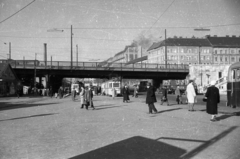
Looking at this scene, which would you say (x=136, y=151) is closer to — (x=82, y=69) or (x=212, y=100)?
(x=212, y=100)

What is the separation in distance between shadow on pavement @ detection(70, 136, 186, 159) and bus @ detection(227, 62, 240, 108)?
11120 mm

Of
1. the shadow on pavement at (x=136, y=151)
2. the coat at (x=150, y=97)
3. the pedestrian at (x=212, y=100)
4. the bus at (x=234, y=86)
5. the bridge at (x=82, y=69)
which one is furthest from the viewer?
the bridge at (x=82, y=69)

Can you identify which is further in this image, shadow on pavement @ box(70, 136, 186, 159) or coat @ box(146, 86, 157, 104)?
coat @ box(146, 86, 157, 104)

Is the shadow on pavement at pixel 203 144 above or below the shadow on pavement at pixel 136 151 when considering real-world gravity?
above

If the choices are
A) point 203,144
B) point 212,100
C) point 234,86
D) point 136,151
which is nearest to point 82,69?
point 234,86

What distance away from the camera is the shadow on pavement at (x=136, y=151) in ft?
20.6

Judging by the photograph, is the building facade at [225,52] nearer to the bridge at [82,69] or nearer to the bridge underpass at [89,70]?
the bridge underpass at [89,70]

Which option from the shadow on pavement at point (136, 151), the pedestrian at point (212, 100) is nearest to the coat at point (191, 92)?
the pedestrian at point (212, 100)

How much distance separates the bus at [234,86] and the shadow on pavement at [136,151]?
11.1 m

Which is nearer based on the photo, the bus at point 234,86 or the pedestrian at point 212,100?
the pedestrian at point 212,100

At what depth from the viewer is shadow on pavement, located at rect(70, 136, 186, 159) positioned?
627 cm

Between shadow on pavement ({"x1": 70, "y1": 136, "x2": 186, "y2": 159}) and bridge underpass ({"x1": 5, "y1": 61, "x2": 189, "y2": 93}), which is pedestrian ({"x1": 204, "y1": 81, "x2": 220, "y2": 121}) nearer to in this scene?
shadow on pavement ({"x1": 70, "y1": 136, "x2": 186, "y2": 159})

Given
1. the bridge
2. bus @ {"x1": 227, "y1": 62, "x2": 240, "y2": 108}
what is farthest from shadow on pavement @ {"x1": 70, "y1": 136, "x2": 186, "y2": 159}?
the bridge

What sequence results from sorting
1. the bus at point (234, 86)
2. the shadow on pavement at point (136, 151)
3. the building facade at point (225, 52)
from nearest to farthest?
1. the shadow on pavement at point (136, 151)
2. the bus at point (234, 86)
3. the building facade at point (225, 52)
